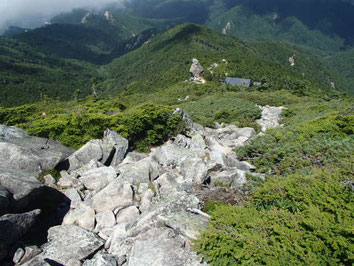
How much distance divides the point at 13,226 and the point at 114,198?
3.24 m

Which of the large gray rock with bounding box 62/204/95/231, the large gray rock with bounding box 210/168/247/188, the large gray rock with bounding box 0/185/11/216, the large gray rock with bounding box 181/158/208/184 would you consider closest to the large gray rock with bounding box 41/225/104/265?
the large gray rock with bounding box 62/204/95/231

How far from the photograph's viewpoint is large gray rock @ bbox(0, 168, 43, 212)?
22.0 feet

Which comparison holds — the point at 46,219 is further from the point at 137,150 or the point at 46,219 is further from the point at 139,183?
the point at 137,150

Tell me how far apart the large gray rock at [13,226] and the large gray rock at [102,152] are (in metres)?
5.05

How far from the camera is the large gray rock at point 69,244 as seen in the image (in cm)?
607

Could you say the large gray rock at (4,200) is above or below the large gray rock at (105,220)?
above

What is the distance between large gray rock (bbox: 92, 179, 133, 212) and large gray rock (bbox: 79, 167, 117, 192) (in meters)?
1.09

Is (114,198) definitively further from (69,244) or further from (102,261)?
(102,261)

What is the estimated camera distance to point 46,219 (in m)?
7.72

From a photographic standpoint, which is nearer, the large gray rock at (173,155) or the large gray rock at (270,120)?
the large gray rock at (173,155)

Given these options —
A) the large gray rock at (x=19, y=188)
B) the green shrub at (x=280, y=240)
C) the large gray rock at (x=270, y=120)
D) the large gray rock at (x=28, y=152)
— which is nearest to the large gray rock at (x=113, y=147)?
the large gray rock at (x=28, y=152)

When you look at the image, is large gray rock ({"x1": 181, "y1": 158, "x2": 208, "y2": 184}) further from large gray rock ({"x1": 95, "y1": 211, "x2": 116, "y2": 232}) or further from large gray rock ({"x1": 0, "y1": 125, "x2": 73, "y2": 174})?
large gray rock ({"x1": 0, "y1": 125, "x2": 73, "y2": 174})

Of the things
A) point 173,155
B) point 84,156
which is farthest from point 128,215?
point 84,156

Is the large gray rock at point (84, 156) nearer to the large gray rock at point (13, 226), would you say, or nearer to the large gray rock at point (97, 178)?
the large gray rock at point (97, 178)
